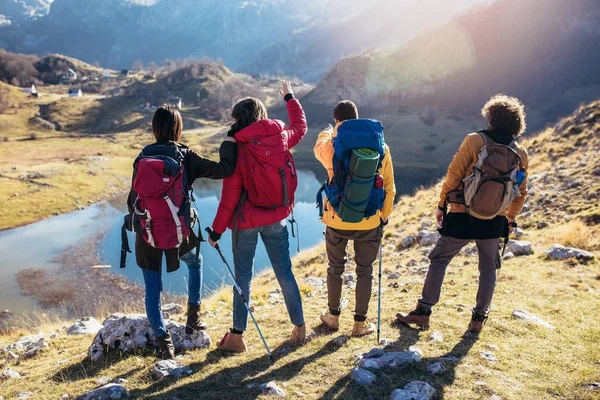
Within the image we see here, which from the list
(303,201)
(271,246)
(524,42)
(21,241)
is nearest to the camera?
(271,246)

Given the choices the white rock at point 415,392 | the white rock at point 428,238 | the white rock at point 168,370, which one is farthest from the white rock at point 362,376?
the white rock at point 428,238

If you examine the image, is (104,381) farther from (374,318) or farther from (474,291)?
(474,291)

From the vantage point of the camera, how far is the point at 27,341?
655cm

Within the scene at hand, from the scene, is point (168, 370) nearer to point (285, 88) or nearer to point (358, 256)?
point (358, 256)

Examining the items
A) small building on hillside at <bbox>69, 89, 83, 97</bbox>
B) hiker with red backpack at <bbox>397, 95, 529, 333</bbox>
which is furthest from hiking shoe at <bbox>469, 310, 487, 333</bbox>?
small building on hillside at <bbox>69, 89, 83, 97</bbox>

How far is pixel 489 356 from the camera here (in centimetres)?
432

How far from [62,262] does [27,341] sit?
25.1 m

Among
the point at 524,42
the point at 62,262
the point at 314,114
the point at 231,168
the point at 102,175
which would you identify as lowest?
the point at 62,262

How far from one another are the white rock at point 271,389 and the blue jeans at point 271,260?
1.03 meters

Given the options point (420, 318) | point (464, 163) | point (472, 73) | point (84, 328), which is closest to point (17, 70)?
point (472, 73)

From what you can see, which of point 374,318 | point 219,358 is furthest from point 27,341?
point 374,318

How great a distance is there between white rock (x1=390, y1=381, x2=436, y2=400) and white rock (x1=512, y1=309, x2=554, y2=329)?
7.69 feet

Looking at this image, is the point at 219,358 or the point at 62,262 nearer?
the point at 219,358

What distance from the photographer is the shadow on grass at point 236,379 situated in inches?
149
